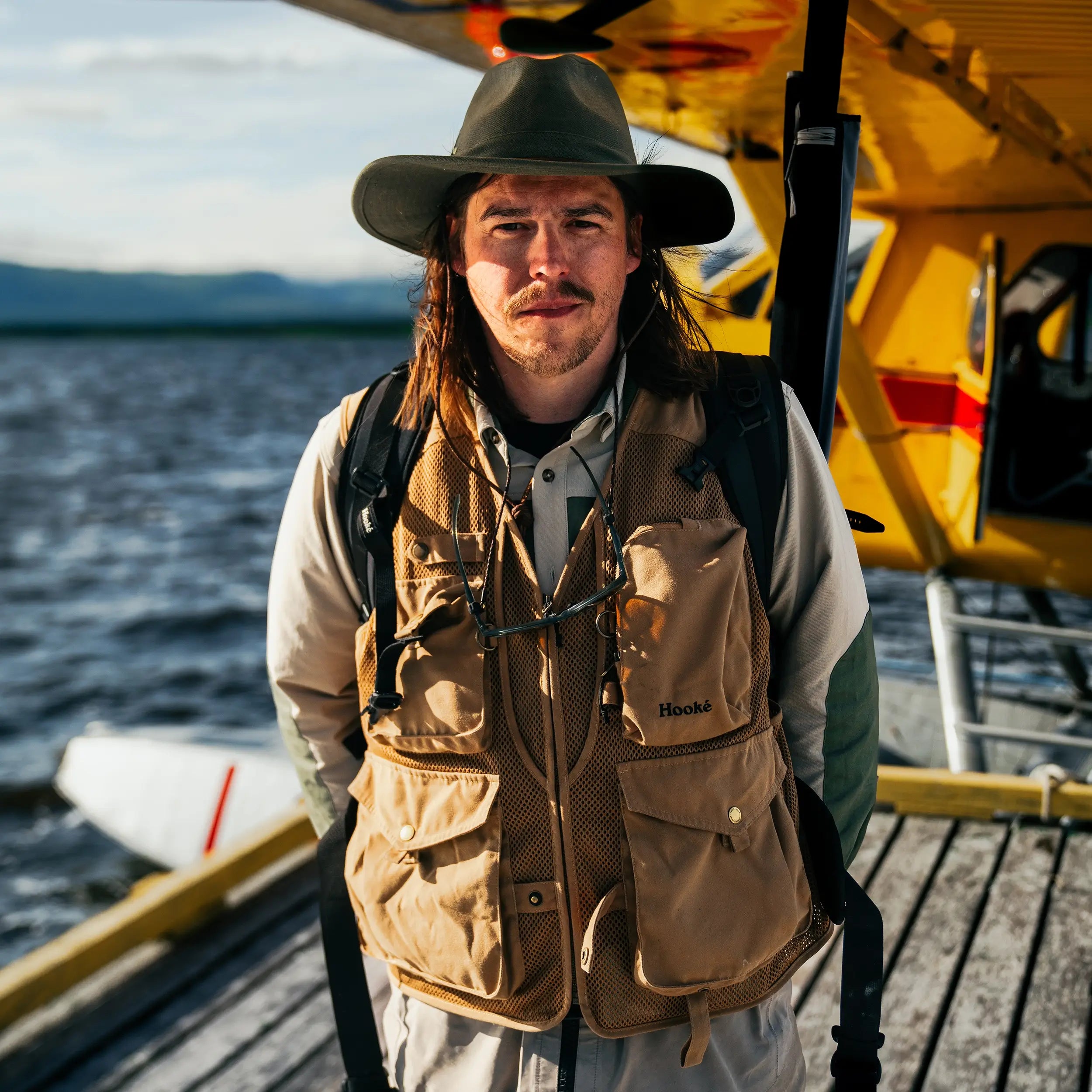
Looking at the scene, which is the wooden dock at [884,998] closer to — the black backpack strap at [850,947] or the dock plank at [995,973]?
the dock plank at [995,973]

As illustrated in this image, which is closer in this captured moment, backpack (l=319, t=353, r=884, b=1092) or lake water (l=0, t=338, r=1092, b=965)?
backpack (l=319, t=353, r=884, b=1092)

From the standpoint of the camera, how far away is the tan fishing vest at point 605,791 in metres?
1.49

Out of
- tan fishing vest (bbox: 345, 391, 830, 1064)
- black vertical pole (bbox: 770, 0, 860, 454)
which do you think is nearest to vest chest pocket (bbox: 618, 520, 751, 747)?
tan fishing vest (bbox: 345, 391, 830, 1064)

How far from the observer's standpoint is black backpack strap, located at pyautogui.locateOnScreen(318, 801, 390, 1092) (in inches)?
67.8

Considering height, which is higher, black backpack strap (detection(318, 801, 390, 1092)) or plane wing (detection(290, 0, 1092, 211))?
plane wing (detection(290, 0, 1092, 211))

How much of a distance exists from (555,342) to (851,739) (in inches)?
29.1

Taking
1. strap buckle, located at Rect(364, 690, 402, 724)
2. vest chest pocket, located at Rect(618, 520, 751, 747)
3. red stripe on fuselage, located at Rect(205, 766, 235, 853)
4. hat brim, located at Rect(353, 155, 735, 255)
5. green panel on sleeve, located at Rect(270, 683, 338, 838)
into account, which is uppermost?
hat brim, located at Rect(353, 155, 735, 255)

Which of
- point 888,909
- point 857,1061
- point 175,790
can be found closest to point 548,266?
point 857,1061

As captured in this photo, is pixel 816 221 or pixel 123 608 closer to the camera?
pixel 816 221

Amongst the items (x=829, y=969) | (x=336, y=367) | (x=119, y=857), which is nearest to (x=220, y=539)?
(x=119, y=857)

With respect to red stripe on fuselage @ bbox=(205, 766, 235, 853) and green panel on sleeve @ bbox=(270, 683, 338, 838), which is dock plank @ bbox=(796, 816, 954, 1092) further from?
red stripe on fuselage @ bbox=(205, 766, 235, 853)

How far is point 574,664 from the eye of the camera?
1.55 metres

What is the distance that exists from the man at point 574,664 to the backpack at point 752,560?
0.7 inches

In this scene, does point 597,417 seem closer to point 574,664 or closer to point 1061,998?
point 574,664
